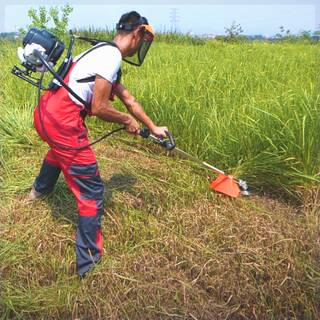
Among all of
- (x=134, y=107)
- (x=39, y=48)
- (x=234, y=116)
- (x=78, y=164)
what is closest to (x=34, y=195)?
(x=78, y=164)

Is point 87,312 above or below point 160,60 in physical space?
below

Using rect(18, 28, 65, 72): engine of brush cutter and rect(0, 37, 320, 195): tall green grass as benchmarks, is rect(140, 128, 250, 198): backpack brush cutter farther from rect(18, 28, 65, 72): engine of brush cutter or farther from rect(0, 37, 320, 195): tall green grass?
rect(18, 28, 65, 72): engine of brush cutter

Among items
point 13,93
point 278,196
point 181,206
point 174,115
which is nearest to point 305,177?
point 278,196

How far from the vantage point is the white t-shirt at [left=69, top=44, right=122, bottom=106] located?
6.40 ft

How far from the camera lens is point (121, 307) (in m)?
2.09

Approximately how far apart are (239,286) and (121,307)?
2.08 ft

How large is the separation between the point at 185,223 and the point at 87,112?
2.89ft

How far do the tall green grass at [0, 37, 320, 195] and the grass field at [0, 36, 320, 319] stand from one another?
1 centimetres

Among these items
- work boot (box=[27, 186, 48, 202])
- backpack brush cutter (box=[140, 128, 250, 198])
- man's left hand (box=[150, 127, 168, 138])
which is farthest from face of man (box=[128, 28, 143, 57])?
work boot (box=[27, 186, 48, 202])

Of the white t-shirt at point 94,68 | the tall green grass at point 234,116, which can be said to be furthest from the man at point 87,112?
the tall green grass at point 234,116

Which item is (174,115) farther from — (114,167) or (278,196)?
(278,196)

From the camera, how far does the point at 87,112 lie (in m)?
2.18

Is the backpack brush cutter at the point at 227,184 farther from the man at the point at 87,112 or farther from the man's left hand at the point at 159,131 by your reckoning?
the man at the point at 87,112

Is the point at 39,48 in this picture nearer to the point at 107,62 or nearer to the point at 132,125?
the point at 107,62
